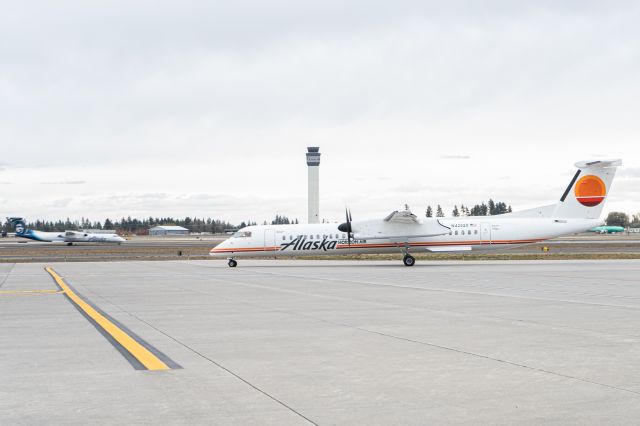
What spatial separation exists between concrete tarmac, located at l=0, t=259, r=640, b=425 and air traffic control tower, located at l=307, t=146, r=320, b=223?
117 m

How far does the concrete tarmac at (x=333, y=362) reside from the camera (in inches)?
258

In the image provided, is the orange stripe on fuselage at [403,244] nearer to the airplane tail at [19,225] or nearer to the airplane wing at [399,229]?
the airplane wing at [399,229]

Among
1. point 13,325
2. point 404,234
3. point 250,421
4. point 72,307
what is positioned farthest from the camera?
point 404,234

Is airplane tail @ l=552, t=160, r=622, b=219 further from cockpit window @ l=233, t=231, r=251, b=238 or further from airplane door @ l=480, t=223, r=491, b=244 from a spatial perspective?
cockpit window @ l=233, t=231, r=251, b=238

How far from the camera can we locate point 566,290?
22891 millimetres

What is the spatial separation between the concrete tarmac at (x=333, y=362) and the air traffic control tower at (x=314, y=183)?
384 feet

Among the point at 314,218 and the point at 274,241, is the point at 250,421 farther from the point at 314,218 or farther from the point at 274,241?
the point at 314,218

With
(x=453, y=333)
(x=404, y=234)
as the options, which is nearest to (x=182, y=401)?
(x=453, y=333)

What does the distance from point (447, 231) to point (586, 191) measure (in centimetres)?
962

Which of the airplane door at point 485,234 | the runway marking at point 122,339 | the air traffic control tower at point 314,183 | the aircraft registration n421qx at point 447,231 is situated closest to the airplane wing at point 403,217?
the aircraft registration n421qx at point 447,231

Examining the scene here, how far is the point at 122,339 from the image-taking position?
1180 cm

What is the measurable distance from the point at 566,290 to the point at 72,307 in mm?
15758

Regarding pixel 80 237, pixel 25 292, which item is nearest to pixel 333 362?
pixel 25 292

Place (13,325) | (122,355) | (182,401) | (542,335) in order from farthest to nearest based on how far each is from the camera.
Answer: (13,325), (542,335), (122,355), (182,401)
